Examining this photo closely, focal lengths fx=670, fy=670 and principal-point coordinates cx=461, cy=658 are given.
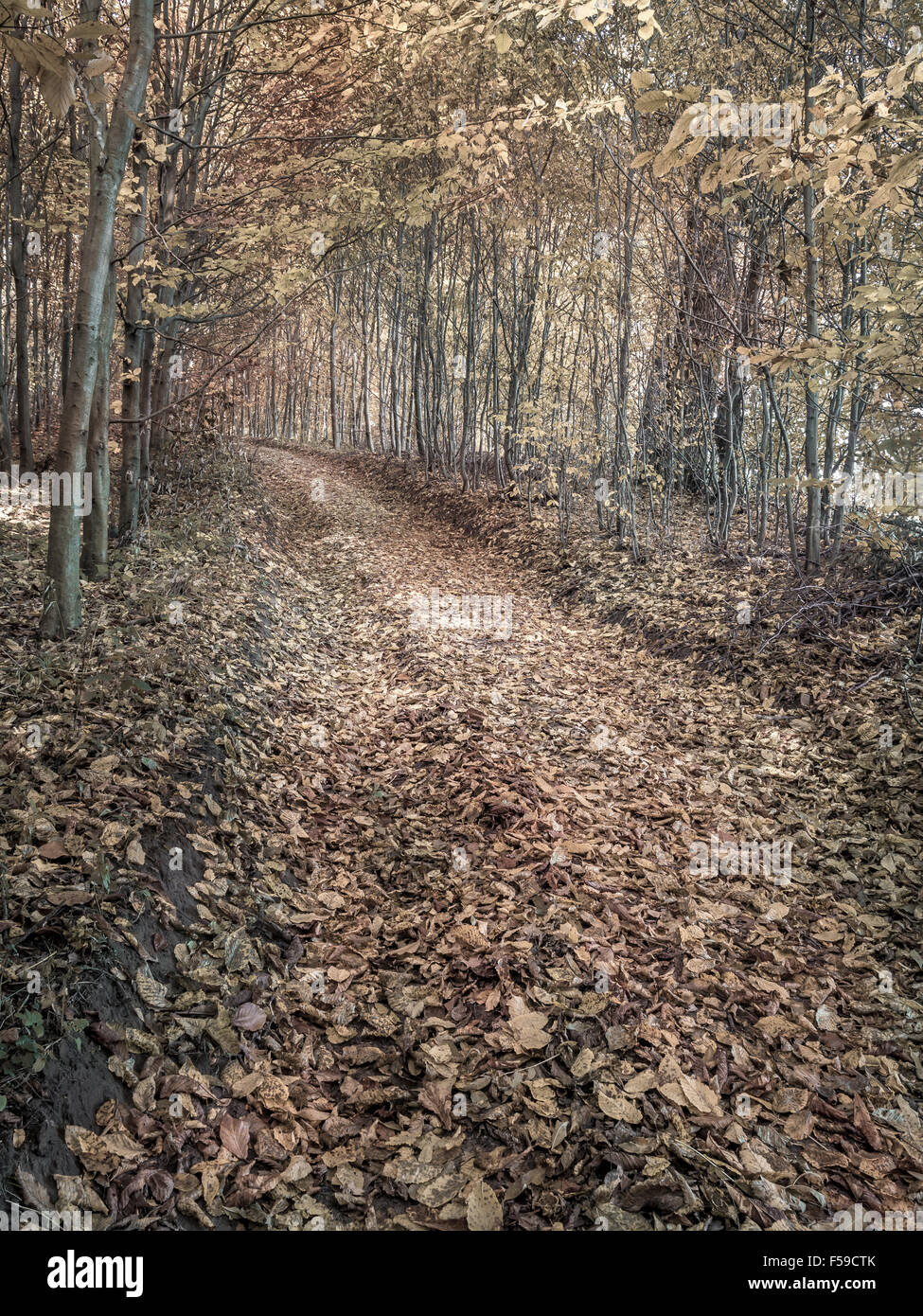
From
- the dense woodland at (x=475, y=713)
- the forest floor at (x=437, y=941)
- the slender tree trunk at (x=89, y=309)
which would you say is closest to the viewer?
the forest floor at (x=437, y=941)

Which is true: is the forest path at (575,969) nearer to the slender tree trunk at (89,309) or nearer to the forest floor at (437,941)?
the forest floor at (437,941)

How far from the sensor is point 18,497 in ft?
27.9

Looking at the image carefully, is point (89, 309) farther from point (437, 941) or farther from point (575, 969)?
point (575, 969)

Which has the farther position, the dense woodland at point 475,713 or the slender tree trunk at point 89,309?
the slender tree trunk at point 89,309

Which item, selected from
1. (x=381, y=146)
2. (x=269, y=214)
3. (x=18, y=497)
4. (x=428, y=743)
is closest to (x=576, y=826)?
(x=428, y=743)

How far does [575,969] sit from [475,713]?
273cm

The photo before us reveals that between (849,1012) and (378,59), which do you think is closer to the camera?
(849,1012)

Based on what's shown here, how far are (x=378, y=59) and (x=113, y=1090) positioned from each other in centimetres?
883

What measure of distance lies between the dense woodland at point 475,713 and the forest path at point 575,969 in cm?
2

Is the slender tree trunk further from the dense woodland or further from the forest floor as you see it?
the forest floor

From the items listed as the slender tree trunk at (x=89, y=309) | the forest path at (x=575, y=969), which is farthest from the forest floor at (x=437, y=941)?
the slender tree trunk at (x=89, y=309)

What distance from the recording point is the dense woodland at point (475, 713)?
95.2 inches

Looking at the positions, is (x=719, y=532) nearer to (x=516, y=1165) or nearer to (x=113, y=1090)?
(x=516, y=1165)
